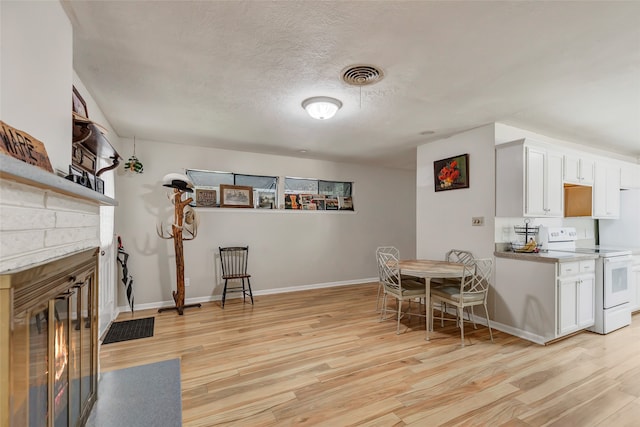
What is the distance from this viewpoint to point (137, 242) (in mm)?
4219

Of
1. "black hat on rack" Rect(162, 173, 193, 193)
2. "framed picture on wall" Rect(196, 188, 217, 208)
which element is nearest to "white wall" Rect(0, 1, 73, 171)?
"black hat on rack" Rect(162, 173, 193, 193)

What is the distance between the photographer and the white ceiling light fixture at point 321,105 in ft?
8.95

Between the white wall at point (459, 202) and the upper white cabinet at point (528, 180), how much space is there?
12 cm

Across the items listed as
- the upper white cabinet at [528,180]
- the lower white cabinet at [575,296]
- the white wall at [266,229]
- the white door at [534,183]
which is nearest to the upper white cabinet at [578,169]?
the upper white cabinet at [528,180]

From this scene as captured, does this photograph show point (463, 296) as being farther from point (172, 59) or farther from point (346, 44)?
point (172, 59)

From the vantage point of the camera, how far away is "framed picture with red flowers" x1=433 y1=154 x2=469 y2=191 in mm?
3776

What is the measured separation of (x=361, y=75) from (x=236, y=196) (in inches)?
127

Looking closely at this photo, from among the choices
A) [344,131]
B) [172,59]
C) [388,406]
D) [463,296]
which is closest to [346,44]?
[172,59]

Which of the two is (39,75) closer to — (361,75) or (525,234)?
(361,75)

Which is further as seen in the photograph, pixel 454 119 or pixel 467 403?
pixel 454 119

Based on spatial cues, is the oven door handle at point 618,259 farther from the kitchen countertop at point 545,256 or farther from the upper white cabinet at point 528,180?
the upper white cabinet at point 528,180

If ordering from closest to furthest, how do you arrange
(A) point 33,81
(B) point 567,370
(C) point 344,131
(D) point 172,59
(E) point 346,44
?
(A) point 33,81 → (E) point 346,44 → (D) point 172,59 → (B) point 567,370 → (C) point 344,131

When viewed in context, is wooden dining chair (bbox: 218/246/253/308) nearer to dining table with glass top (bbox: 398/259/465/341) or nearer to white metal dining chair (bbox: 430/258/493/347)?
dining table with glass top (bbox: 398/259/465/341)

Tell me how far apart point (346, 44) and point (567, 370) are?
10.4 ft
